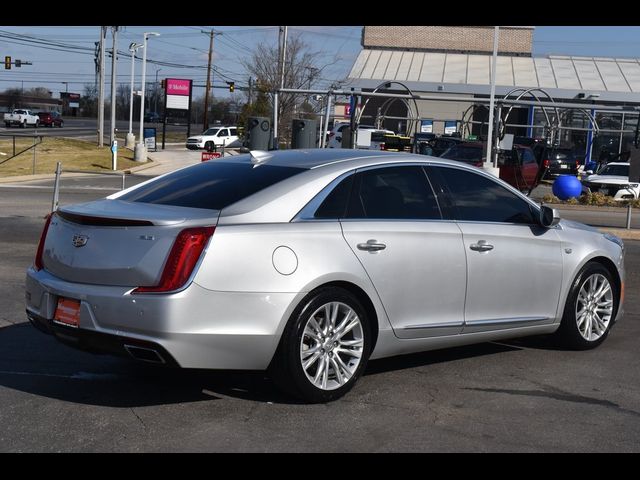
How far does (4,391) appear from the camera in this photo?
6047 millimetres

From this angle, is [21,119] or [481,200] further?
[21,119]

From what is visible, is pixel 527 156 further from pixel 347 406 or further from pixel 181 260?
pixel 181 260

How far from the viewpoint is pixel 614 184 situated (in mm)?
29219

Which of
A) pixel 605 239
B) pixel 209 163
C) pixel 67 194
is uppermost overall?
pixel 209 163

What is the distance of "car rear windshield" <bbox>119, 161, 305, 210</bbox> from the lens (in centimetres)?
606

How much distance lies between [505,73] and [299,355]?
55170mm

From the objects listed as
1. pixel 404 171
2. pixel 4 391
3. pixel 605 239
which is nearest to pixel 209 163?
pixel 404 171

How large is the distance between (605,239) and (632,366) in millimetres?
1195

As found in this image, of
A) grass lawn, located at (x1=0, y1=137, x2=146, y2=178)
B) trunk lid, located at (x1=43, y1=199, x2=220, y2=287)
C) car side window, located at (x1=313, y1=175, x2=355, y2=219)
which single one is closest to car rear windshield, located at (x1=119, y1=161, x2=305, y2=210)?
trunk lid, located at (x1=43, y1=199, x2=220, y2=287)

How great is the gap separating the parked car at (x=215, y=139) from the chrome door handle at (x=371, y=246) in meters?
54.1

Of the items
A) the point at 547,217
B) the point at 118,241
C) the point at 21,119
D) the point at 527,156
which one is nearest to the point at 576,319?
the point at 547,217

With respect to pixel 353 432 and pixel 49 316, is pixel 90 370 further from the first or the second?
pixel 353 432

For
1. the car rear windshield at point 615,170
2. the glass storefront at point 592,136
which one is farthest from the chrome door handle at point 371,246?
the glass storefront at point 592,136

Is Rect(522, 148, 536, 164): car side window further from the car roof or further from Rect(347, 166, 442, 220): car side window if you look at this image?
Rect(347, 166, 442, 220): car side window
